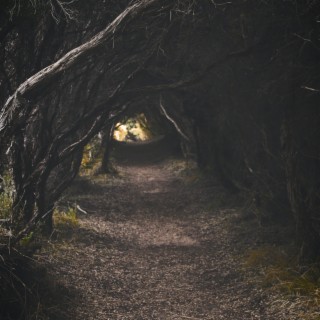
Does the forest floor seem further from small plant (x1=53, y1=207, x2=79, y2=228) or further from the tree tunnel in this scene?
the tree tunnel

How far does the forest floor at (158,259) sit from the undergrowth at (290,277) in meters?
0.14

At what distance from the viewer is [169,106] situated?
634 inches

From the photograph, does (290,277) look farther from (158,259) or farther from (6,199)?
(6,199)

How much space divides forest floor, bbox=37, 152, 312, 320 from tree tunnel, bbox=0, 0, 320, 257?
0.90 meters

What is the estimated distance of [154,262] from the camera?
831cm

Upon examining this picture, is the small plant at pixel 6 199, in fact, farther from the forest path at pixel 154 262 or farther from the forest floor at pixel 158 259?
the forest path at pixel 154 262

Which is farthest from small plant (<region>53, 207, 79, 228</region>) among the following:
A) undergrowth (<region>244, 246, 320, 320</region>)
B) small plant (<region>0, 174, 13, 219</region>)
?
undergrowth (<region>244, 246, 320, 320</region>)

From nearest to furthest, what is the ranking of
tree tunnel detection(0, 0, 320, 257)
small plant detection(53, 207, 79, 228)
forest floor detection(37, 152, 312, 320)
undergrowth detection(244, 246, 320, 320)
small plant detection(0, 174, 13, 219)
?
undergrowth detection(244, 246, 320, 320), forest floor detection(37, 152, 312, 320), tree tunnel detection(0, 0, 320, 257), small plant detection(0, 174, 13, 219), small plant detection(53, 207, 79, 228)

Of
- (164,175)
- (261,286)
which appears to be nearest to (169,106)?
(164,175)

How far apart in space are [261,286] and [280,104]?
3.13 metres

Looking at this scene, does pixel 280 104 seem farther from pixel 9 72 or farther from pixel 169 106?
pixel 169 106

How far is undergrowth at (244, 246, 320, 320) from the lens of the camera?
565 cm

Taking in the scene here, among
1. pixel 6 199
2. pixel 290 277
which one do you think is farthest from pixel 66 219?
pixel 290 277

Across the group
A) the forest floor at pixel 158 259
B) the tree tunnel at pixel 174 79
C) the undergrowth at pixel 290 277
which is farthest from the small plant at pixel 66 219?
the undergrowth at pixel 290 277
